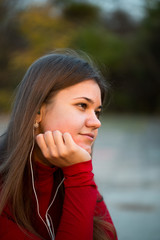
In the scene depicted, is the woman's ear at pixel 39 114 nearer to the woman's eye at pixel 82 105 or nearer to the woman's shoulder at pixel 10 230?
the woman's eye at pixel 82 105

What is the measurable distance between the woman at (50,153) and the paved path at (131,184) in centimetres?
94

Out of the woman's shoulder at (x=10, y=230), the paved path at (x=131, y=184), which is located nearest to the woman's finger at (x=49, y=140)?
the woman's shoulder at (x=10, y=230)

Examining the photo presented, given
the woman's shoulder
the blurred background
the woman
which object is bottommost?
the woman's shoulder

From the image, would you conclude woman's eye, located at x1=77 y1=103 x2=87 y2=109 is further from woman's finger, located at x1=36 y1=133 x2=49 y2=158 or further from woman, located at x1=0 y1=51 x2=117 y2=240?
woman's finger, located at x1=36 y1=133 x2=49 y2=158

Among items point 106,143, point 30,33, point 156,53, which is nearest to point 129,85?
point 156,53

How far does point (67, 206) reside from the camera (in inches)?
69.6

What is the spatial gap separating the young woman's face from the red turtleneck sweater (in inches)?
7.6

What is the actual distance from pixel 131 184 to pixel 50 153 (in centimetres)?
478

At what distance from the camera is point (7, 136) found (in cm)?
205

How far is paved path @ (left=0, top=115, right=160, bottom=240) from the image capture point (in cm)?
439

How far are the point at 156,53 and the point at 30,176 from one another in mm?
24361

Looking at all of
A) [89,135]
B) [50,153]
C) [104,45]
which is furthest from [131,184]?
[104,45]

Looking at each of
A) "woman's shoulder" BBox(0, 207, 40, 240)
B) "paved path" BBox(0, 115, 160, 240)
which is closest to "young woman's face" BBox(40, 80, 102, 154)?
"woman's shoulder" BBox(0, 207, 40, 240)

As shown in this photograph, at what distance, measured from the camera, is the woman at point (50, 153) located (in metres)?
1.81
